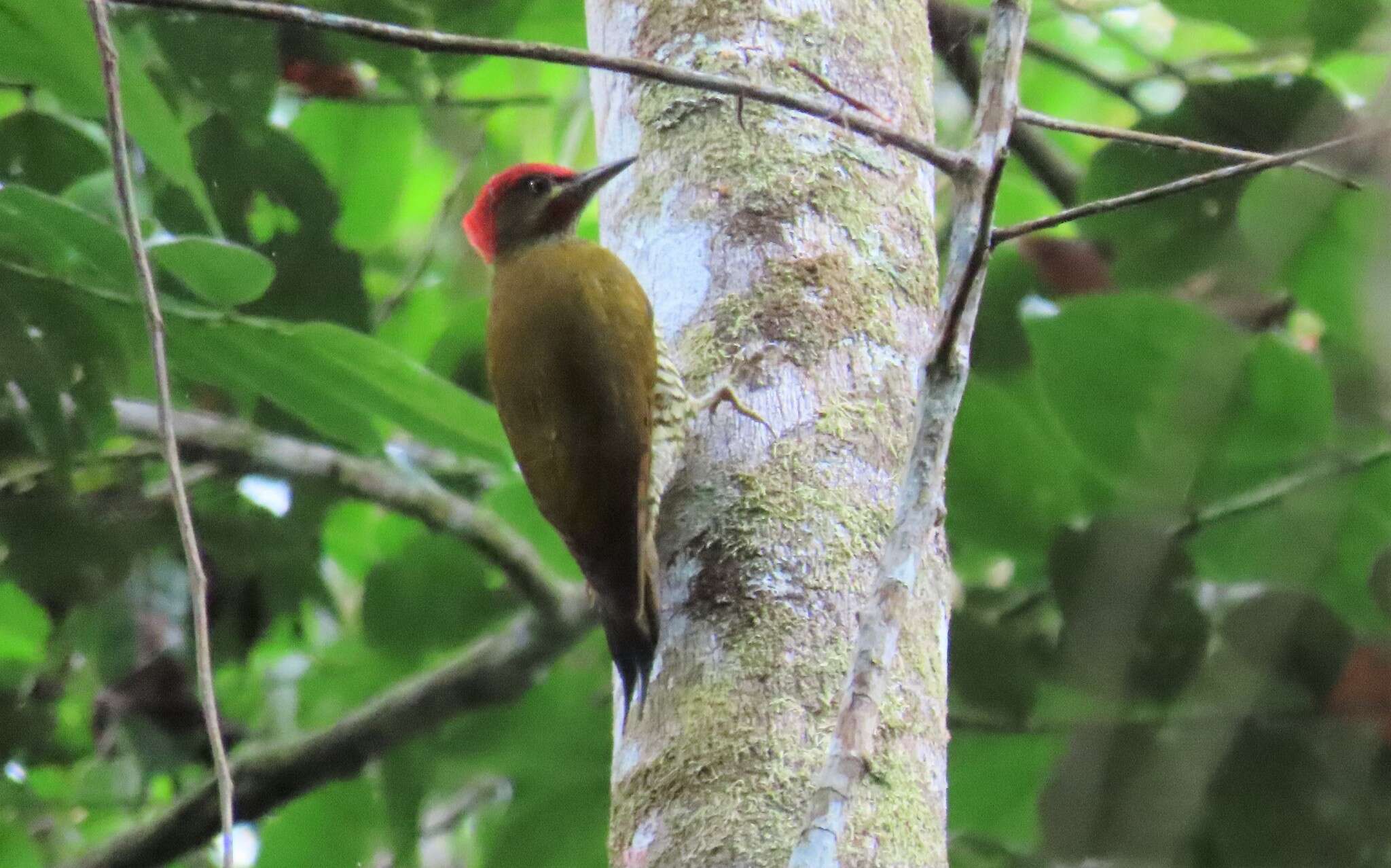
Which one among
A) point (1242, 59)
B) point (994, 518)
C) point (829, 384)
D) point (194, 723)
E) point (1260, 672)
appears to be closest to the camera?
point (1260, 672)

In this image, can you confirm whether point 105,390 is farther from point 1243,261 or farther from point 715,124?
point 1243,261

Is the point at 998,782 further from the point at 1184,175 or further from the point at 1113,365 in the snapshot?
the point at 1184,175

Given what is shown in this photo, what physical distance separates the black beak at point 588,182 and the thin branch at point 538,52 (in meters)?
1.02

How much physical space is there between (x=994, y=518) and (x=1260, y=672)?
1.93 metres

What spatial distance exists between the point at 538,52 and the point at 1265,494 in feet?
4.95

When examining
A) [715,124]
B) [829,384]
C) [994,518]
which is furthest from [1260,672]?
[994,518]

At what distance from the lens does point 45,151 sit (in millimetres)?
2953

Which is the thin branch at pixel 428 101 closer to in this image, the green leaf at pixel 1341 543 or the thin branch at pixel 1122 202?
the green leaf at pixel 1341 543

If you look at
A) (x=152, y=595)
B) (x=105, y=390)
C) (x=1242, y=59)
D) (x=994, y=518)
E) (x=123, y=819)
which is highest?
(x=1242, y=59)

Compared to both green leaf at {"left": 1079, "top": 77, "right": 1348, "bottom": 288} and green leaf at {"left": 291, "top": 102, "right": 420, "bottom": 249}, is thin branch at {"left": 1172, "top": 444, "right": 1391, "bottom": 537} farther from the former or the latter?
green leaf at {"left": 291, "top": 102, "right": 420, "bottom": 249}

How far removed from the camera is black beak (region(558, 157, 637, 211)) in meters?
2.66

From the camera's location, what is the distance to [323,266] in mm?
3244

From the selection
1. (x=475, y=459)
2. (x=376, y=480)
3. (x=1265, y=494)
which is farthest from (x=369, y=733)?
(x=1265, y=494)

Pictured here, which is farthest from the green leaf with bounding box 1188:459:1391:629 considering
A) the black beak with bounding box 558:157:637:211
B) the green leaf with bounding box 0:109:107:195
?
the green leaf with bounding box 0:109:107:195
